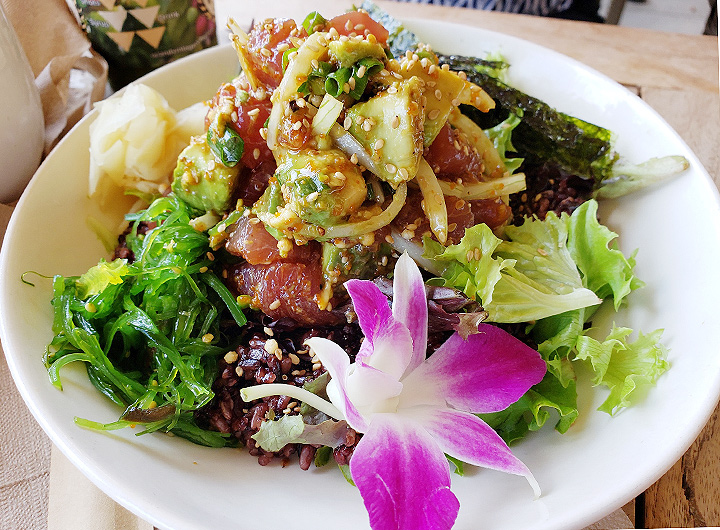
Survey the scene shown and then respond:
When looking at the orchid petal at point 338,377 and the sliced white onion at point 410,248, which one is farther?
the sliced white onion at point 410,248

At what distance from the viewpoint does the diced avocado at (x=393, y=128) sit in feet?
5.23

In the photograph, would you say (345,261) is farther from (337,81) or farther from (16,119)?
(16,119)

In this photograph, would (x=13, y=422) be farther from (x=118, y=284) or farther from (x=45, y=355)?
(x=118, y=284)

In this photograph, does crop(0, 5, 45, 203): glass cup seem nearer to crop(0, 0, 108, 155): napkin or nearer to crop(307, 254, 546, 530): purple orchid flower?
crop(0, 0, 108, 155): napkin

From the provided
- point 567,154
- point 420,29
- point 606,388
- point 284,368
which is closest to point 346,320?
point 284,368

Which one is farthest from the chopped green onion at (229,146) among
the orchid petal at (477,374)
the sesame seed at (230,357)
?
the orchid petal at (477,374)

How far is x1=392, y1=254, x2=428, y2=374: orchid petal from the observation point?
160cm

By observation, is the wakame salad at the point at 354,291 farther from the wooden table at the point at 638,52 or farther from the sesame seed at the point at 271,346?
the wooden table at the point at 638,52

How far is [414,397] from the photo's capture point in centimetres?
160

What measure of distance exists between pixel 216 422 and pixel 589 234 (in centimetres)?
129

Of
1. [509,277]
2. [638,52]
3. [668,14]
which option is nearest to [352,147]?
[509,277]

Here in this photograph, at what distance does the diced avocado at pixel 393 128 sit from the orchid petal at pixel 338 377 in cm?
50

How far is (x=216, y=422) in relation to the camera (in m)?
1.71

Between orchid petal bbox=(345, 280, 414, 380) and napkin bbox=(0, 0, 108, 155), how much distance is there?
1699mm
